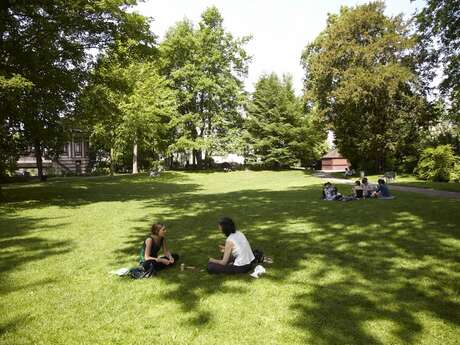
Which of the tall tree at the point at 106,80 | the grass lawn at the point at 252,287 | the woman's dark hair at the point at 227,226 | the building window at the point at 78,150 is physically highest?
the tall tree at the point at 106,80

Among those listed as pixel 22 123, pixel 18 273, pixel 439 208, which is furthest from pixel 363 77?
pixel 18 273

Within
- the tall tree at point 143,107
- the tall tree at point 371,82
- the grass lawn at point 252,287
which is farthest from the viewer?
the tall tree at point 143,107

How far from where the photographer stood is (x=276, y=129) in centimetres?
5881

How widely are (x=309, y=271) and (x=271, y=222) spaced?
5861 mm

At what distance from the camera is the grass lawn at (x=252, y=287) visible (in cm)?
542

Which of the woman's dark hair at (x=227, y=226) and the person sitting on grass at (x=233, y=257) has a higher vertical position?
the woman's dark hair at (x=227, y=226)

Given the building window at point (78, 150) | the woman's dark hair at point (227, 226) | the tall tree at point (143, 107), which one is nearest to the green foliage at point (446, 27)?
the woman's dark hair at point (227, 226)

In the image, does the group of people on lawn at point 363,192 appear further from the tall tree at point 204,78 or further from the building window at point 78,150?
the building window at point 78,150

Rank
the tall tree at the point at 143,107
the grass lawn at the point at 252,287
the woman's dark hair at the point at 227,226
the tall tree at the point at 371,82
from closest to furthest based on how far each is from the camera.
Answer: the grass lawn at the point at 252,287, the woman's dark hair at the point at 227,226, the tall tree at the point at 371,82, the tall tree at the point at 143,107

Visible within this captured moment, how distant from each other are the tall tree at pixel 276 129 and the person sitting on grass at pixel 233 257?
166 feet

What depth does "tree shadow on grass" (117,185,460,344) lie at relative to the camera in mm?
5754

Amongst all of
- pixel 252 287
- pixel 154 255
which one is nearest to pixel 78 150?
pixel 154 255

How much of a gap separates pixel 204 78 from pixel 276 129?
14195mm

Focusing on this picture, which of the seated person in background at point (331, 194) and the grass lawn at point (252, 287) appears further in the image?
the seated person in background at point (331, 194)
